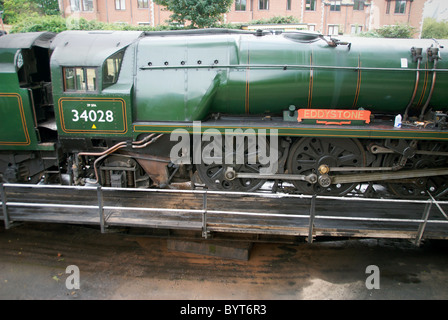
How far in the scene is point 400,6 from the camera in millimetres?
37188

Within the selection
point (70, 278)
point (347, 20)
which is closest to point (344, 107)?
point (70, 278)

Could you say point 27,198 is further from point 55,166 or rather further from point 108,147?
point 108,147

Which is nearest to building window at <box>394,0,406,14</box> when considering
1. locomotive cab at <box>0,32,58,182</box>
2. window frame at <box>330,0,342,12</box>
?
window frame at <box>330,0,342,12</box>

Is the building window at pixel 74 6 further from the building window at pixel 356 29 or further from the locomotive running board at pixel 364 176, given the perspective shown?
the locomotive running board at pixel 364 176

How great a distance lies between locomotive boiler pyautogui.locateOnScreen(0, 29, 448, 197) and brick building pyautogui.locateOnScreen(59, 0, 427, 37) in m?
29.1

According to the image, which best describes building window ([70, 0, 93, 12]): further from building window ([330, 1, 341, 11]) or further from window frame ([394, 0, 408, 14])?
window frame ([394, 0, 408, 14])

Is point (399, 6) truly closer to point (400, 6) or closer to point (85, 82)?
point (400, 6)

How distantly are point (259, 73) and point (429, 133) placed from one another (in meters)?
3.32

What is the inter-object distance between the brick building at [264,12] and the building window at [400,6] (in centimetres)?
90

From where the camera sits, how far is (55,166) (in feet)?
24.8

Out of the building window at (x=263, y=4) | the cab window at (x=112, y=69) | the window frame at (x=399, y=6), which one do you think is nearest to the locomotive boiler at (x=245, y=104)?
the cab window at (x=112, y=69)

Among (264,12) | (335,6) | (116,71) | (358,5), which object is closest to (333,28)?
(335,6)

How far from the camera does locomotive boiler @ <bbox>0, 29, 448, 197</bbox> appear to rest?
258 inches

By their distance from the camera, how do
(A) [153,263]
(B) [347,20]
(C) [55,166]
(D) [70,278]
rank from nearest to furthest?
(D) [70,278] → (A) [153,263] → (C) [55,166] → (B) [347,20]
